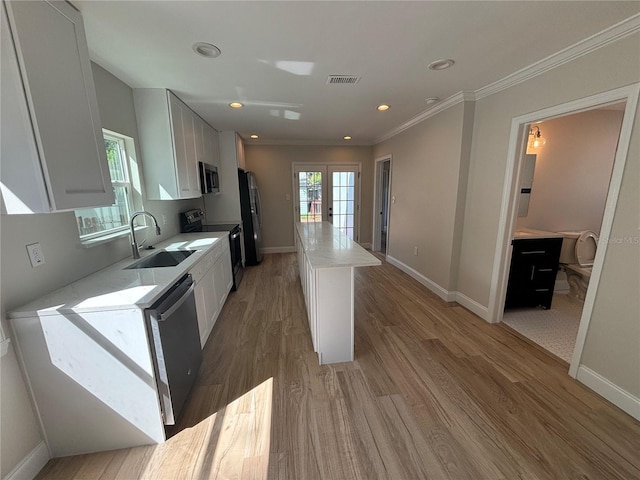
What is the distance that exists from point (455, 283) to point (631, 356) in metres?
1.64

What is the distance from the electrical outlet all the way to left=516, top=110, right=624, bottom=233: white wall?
4623 millimetres

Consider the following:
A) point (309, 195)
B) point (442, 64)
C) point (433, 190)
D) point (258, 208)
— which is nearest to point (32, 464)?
point (442, 64)

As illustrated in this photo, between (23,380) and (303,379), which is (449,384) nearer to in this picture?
(303,379)

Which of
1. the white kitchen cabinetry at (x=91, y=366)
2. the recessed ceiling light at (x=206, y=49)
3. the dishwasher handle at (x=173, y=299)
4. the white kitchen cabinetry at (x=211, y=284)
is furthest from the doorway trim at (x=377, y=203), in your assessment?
the white kitchen cabinetry at (x=91, y=366)

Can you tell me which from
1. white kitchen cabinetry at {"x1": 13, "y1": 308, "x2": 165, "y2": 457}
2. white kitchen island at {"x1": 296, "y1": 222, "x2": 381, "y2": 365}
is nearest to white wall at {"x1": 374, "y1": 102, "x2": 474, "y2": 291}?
white kitchen island at {"x1": 296, "y1": 222, "x2": 381, "y2": 365}

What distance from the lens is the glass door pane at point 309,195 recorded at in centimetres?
561

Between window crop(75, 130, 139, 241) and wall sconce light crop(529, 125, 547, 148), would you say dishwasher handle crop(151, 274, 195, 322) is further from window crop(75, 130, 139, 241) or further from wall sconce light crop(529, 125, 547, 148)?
wall sconce light crop(529, 125, 547, 148)

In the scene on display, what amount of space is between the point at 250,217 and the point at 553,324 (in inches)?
183

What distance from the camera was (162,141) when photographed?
8.42 feet

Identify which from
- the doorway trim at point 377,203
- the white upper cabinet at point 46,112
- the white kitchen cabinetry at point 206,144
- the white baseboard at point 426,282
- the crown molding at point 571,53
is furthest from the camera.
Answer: the doorway trim at point 377,203

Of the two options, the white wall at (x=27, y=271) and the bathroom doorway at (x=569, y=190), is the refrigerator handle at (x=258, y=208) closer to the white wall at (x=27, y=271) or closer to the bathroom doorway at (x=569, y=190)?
the white wall at (x=27, y=271)

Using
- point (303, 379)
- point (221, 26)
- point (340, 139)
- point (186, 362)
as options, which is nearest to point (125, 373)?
point (186, 362)

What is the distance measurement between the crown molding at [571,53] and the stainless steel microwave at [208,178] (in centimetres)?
347

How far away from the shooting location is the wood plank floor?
134 cm
